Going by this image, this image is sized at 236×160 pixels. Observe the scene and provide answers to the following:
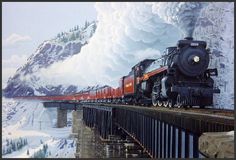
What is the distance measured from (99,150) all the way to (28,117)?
483 centimetres

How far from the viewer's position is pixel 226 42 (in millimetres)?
17766

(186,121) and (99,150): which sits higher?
(186,121)

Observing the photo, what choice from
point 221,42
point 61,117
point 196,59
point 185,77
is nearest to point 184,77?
point 185,77

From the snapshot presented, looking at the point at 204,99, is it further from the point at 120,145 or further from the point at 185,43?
the point at 120,145

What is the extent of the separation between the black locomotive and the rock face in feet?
6.93

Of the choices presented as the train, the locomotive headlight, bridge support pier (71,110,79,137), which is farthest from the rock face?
bridge support pier (71,110,79,137)

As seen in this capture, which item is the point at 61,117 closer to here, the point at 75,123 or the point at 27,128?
the point at 75,123

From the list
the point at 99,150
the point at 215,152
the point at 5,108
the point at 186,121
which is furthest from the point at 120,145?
the point at 215,152

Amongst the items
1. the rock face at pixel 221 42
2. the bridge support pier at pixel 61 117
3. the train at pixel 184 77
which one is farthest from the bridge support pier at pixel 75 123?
the train at pixel 184 77

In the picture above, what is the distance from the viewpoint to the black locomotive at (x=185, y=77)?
1380cm

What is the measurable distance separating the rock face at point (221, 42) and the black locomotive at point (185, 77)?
2.11 meters

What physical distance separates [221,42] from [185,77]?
177 inches

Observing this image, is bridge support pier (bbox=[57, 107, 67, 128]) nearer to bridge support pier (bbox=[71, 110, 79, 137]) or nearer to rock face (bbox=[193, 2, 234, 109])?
bridge support pier (bbox=[71, 110, 79, 137])

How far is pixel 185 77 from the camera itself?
14719 millimetres
